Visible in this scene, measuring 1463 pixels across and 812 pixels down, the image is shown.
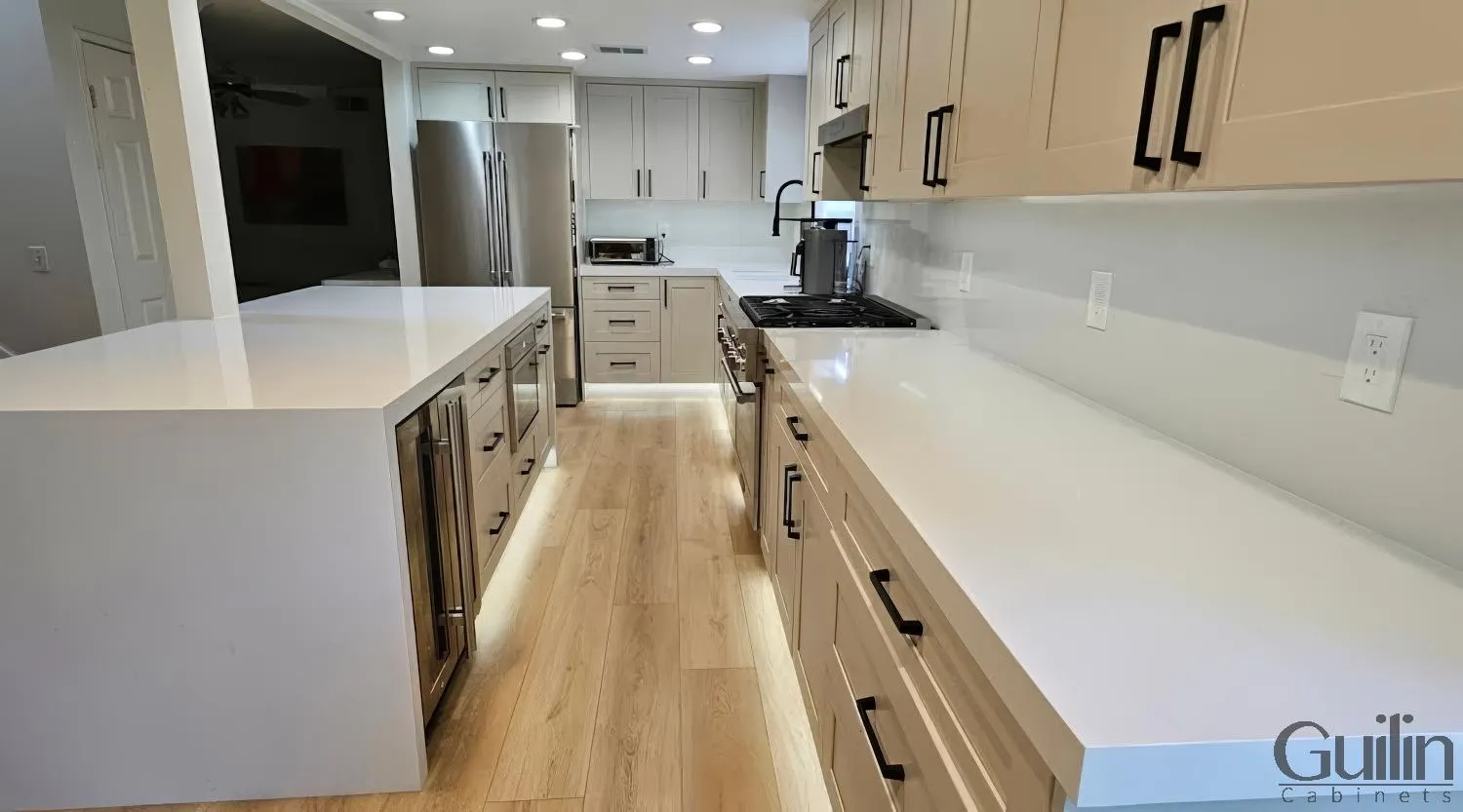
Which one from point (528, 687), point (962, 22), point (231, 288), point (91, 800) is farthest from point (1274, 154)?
point (231, 288)

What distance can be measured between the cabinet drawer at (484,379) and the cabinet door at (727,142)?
10.0 ft

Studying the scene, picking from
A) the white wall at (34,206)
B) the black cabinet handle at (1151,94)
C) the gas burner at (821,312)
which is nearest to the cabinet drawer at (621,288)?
the gas burner at (821,312)

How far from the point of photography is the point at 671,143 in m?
5.04

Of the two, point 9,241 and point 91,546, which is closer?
point 91,546

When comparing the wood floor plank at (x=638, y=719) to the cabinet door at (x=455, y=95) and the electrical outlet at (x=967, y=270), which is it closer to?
the electrical outlet at (x=967, y=270)

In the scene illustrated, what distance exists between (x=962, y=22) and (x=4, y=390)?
223cm

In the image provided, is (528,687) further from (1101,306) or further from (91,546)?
(1101,306)

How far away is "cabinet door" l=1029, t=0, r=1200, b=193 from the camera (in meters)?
0.95

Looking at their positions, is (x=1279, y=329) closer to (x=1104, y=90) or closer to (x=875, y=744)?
(x=1104, y=90)

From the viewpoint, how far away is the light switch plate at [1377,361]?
90 centimetres

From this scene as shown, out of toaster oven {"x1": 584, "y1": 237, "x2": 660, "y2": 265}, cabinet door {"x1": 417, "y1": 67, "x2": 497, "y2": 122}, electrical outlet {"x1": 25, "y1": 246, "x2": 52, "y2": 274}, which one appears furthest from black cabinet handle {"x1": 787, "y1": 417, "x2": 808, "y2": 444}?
electrical outlet {"x1": 25, "y1": 246, "x2": 52, "y2": 274}

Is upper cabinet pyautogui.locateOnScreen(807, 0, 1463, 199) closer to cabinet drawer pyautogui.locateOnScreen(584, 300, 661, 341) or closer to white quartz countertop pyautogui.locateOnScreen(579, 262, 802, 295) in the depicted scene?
white quartz countertop pyautogui.locateOnScreen(579, 262, 802, 295)

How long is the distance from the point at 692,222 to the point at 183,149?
349cm

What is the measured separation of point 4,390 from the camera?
150 cm
